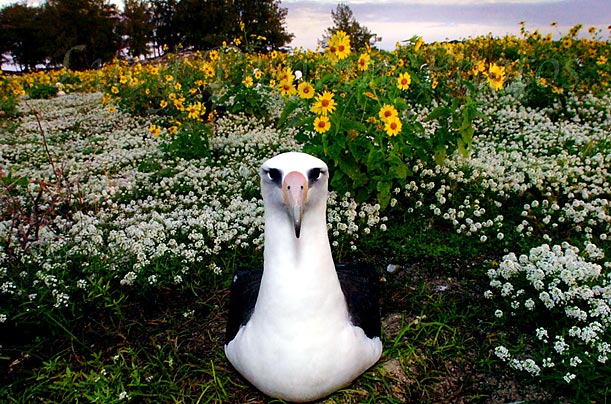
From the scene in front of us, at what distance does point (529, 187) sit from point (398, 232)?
1.74 metres

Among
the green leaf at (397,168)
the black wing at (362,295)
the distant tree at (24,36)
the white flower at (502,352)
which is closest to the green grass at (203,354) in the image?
the white flower at (502,352)

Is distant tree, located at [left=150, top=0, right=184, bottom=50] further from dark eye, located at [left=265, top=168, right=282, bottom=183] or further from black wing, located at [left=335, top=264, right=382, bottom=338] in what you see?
dark eye, located at [left=265, top=168, right=282, bottom=183]

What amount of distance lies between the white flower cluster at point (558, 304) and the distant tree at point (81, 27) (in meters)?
36.5

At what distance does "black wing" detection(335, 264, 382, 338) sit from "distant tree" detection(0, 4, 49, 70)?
39374 mm

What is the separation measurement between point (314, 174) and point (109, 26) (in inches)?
1609

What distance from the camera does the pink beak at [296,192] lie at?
2045mm

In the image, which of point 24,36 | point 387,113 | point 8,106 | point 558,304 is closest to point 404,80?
point 387,113

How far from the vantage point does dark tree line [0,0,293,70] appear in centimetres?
3516

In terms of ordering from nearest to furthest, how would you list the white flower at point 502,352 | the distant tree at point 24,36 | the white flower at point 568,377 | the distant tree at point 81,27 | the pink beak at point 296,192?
the pink beak at point 296,192, the white flower at point 568,377, the white flower at point 502,352, the distant tree at point 81,27, the distant tree at point 24,36

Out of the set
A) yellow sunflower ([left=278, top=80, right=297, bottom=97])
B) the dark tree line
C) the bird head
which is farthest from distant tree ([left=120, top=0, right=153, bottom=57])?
the bird head

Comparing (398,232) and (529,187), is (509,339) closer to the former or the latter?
(398,232)

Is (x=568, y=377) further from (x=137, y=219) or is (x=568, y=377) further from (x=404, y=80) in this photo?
(x=137, y=219)

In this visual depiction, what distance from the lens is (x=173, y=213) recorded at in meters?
4.80

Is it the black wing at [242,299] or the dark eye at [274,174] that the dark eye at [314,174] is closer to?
the dark eye at [274,174]
